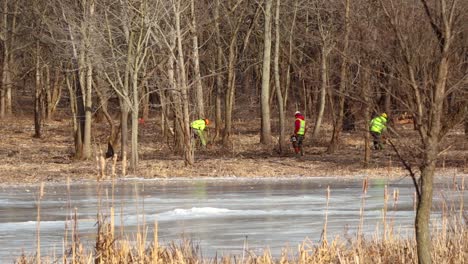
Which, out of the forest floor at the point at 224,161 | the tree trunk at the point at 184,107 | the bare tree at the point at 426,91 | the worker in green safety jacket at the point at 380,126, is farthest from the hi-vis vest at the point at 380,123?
the tree trunk at the point at 184,107

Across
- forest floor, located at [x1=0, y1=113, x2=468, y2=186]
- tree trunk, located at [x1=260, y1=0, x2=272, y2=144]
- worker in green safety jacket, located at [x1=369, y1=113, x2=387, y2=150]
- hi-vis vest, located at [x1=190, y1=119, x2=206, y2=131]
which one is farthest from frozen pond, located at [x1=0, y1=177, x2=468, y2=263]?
tree trunk, located at [x1=260, y1=0, x2=272, y2=144]

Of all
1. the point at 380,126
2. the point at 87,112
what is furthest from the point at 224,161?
the point at 380,126

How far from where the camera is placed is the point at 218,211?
18391mm

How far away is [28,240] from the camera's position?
46.7 ft

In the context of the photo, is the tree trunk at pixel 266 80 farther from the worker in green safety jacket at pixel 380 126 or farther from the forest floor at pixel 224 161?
the worker in green safety jacket at pixel 380 126

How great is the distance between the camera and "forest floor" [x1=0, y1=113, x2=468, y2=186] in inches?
1139

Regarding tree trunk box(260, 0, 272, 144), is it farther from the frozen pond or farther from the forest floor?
the frozen pond

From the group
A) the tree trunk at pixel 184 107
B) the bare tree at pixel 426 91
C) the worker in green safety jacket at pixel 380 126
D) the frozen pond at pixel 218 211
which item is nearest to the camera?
the bare tree at pixel 426 91

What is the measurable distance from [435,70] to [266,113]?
31754 mm

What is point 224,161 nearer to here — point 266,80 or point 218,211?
point 266,80

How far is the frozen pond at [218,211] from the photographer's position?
555 inches

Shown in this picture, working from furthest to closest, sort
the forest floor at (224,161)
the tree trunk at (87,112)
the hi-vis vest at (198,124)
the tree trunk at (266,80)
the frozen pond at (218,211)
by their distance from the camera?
the tree trunk at (266,80)
the hi-vis vest at (198,124)
the tree trunk at (87,112)
the forest floor at (224,161)
the frozen pond at (218,211)

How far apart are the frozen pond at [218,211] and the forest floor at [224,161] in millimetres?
1649

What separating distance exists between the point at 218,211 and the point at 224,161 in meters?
14.6
